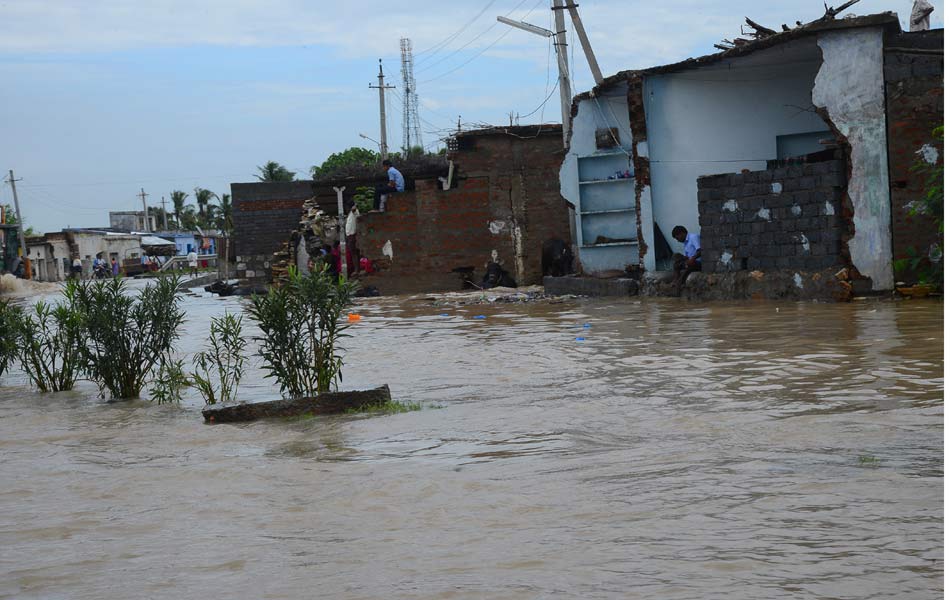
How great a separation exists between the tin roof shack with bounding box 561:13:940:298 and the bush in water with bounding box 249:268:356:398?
9009 millimetres

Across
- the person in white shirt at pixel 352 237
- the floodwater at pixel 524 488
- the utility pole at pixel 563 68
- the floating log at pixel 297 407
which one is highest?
the utility pole at pixel 563 68

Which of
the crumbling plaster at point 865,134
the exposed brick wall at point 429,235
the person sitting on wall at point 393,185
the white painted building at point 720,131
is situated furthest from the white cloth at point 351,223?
the crumbling plaster at point 865,134

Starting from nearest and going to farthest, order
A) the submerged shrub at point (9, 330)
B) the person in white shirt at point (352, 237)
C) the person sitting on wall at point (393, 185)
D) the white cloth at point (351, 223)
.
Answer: the submerged shrub at point (9, 330)
the person sitting on wall at point (393, 185)
the person in white shirt at point (352, 237)
the white cloth at point (351, 223)

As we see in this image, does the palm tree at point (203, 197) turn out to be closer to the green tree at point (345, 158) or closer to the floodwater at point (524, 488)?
the green tree at point (345, 158)

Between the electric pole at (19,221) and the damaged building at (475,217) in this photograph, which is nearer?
the damaged building at (475,217)

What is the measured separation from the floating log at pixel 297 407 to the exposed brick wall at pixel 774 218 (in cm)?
912

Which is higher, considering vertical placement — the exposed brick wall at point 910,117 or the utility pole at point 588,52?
the utility pole at point 588,52

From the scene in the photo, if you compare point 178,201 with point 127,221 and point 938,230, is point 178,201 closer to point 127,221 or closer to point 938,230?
point 127,221

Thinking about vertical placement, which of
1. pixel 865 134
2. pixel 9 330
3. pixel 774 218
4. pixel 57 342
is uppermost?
pixel 865 134

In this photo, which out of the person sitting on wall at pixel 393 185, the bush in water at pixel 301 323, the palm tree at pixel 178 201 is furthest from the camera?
the palm tree at pixel 178 201

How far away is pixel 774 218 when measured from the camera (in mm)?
15625

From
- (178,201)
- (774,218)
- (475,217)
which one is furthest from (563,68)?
(178,201)

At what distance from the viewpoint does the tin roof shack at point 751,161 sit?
14.5 meters

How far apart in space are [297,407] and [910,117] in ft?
33.0
